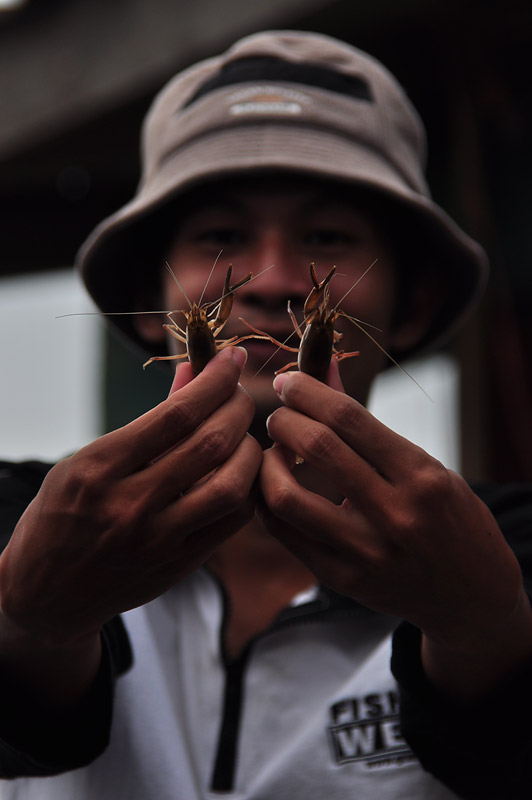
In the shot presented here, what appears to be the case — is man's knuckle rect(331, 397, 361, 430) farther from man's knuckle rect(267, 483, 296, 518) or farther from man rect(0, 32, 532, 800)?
man's knuckle rect(267, 483, 296, 518)

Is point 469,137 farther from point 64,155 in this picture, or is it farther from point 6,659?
point 6,659

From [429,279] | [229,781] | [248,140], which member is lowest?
[229,781]

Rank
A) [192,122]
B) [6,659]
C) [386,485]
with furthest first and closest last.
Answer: [192,122] → [6,659] → [386,485]

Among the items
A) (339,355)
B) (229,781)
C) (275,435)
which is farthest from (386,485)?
(229,781)

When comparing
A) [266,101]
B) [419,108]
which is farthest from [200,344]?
[419,108]

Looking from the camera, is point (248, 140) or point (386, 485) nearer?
point (386, 485)

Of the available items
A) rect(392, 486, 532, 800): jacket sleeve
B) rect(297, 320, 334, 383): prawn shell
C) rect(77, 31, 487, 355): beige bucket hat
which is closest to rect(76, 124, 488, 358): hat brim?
rect(77, 31, 487, 355): beige bucket hat

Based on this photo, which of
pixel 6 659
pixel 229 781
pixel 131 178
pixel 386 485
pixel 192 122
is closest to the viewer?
pixel 386 485

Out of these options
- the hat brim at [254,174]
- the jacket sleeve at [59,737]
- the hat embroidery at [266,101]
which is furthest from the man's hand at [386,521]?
the hat embroidery at [266,101]

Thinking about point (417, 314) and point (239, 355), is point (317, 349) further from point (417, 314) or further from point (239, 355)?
point (417, 314)
